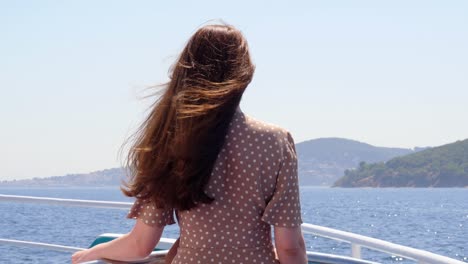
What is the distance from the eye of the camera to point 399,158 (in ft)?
408

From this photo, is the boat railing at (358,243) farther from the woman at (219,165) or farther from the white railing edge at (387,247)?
the woman at (219,165)

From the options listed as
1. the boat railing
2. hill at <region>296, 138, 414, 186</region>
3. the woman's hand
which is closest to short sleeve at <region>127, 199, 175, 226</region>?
the woman's hand

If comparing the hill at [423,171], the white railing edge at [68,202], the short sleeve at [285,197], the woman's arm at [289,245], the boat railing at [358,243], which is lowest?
the hill at [423,171]

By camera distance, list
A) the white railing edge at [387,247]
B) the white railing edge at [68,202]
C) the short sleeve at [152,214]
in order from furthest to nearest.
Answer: the white railing edge at [68,202] → the white railing edge at [387,247] → the short sleeve at [152,214]

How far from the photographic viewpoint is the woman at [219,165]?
2051 millimetres

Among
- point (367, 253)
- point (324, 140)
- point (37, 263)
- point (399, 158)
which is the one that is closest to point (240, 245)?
point (37, 263)

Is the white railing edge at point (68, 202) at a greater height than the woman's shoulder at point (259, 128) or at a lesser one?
lesser

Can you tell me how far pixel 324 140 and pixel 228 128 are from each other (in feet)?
534

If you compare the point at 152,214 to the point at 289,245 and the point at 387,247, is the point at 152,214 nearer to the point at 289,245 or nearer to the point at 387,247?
the point at 289,245

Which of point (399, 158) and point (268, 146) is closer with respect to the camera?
point (268, 146)

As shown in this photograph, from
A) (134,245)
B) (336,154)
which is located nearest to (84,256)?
(134,245)

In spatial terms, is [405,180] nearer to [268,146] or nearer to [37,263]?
[37,263]

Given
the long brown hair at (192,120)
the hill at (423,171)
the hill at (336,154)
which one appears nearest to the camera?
Result: the long brown hair at (192,120)

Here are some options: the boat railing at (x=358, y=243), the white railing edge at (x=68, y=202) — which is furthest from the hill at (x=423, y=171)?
the boat railing at (x=358, y=243)
